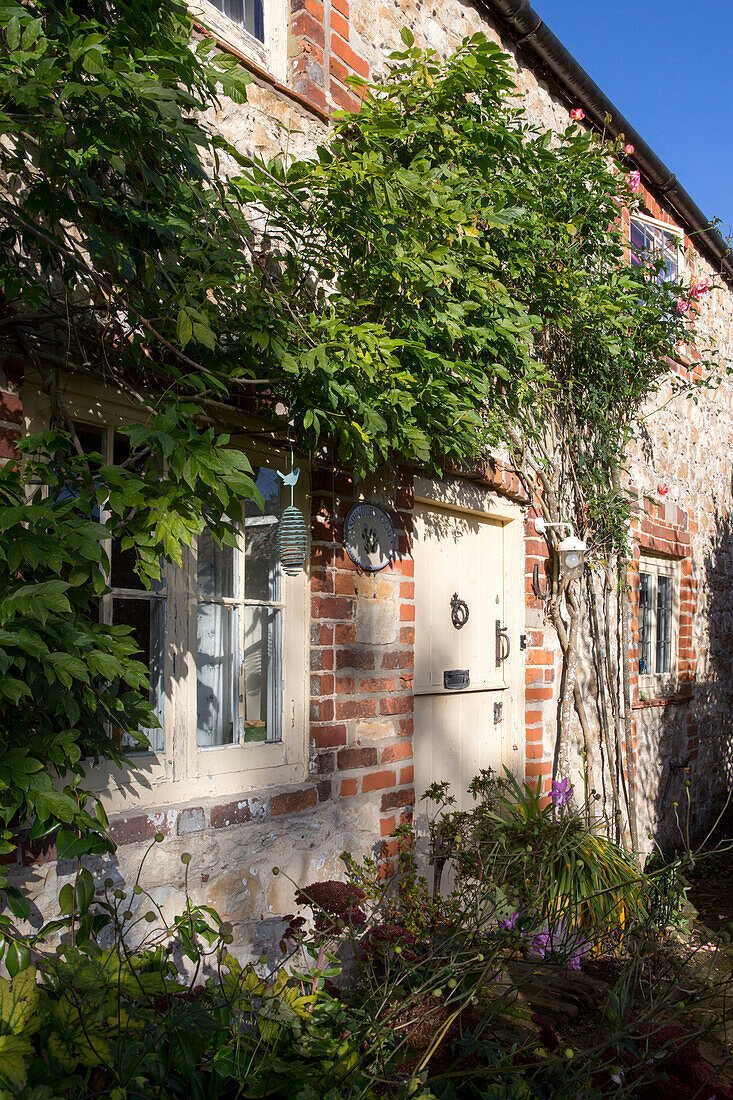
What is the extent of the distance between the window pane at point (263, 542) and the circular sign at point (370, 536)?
33cm

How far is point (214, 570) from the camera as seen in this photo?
2.87 m

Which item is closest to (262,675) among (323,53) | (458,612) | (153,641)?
(153,641)

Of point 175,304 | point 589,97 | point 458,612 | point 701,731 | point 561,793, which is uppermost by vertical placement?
point 589,97

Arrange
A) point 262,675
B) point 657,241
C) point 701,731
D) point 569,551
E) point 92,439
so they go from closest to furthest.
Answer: point 92,439
point 262,675
point 569,551
point 657,241
point 701,731

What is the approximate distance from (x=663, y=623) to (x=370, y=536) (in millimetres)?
4332

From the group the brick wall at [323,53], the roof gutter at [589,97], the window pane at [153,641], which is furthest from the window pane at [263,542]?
the roof gutter at [589,97]

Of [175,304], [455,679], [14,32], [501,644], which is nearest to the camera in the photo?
[14,32]

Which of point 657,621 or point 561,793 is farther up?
point 657,621

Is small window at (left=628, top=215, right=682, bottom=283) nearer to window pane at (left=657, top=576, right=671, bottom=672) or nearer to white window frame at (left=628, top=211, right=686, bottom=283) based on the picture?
white window frame at (left=628, top=211, right=686, bottom=283)

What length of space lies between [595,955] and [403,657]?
143 cm

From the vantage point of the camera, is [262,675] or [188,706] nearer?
[188,706]

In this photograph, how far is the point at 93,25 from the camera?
1.91 meters

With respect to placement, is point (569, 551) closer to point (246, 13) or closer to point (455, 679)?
point (455, 679)

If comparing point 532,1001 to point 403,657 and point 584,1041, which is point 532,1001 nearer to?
point 584,1041
